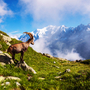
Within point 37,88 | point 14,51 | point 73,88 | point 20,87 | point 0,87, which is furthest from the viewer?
point 14,51

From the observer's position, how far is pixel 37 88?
24.5 ft

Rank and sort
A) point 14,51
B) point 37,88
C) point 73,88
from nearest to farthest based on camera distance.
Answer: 1. point 37,88
2. point 73,88
3. point 14,51

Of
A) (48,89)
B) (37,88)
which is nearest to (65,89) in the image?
(48,89)

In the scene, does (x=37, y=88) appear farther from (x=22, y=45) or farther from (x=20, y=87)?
(x=22, y=45)

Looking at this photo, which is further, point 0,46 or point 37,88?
point 0,46

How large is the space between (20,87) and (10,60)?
6918 mm

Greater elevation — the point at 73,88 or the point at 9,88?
the point at 9,88

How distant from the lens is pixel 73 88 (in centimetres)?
861

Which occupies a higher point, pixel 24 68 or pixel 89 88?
pixel 24 68

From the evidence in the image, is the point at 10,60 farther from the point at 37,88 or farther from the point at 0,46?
the point at 0,46

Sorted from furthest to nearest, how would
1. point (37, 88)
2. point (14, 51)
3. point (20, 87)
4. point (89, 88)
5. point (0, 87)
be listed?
point (14, 51), point (89, 88), point (37, 88), point (20, 87), point (0, 87)

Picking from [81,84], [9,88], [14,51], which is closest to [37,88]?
[9,88]

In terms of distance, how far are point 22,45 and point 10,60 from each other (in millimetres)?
3083

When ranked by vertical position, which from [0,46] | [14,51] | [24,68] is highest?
[0,46]
